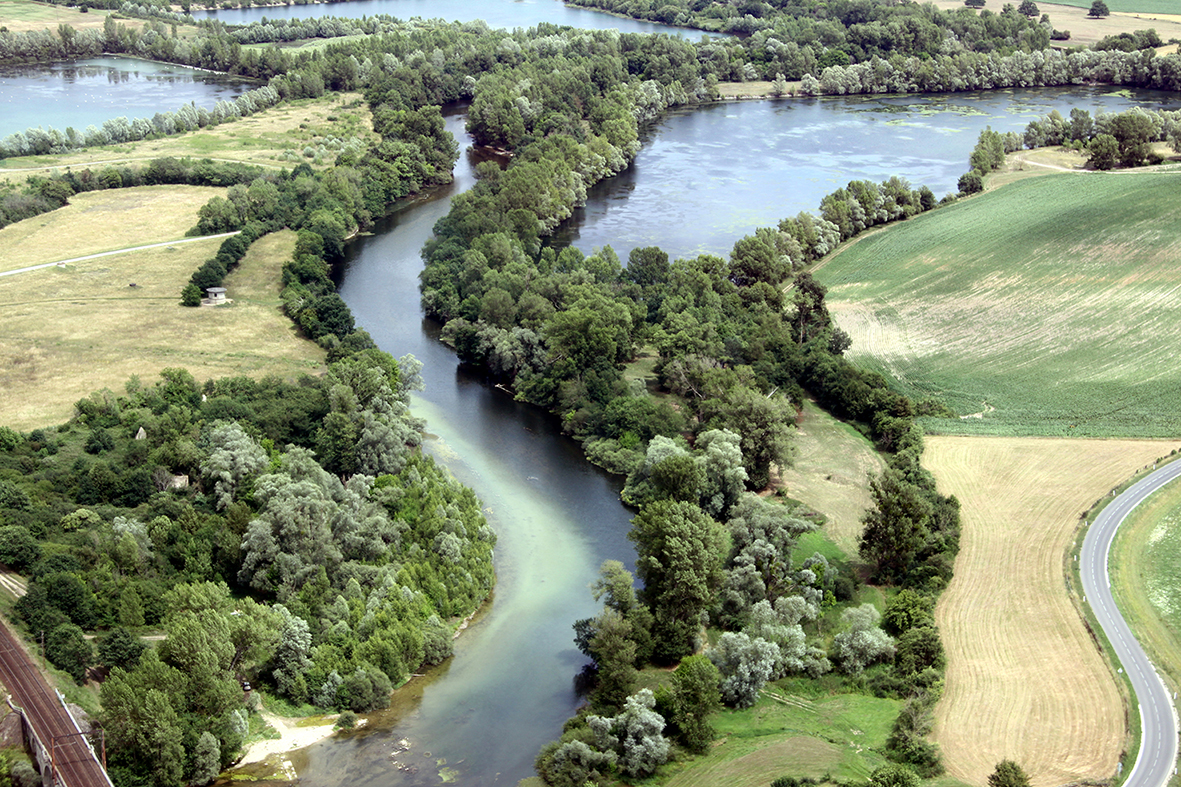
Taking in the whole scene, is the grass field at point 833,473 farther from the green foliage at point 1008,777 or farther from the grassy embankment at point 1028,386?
the green foliage at point 1008,777

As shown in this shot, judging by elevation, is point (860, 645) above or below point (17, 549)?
below

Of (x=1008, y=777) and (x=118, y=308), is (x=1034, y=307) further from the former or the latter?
(x=118, y=308)

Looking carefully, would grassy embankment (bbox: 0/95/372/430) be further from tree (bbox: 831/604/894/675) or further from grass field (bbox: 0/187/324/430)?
tree (bbox: 831/604/894/675)

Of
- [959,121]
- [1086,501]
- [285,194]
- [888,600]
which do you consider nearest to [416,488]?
[888,600]

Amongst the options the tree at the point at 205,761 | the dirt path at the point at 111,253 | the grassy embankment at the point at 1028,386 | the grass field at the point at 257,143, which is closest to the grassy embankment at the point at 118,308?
the grass field at the point at 257,143

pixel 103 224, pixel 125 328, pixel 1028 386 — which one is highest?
pixel 103 224

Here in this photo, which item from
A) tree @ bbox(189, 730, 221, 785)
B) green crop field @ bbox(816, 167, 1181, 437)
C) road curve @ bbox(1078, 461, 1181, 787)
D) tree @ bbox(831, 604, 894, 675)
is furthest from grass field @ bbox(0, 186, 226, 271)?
road curve @ bbox(1078, 461, 1181, 787)

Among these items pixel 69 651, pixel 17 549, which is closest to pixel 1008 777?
pixel 69 651
